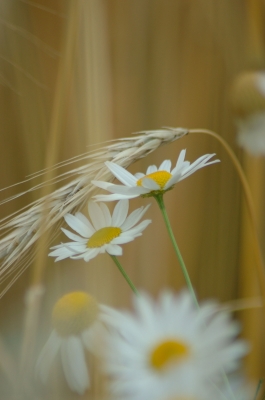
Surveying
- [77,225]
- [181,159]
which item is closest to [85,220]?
[77,225]

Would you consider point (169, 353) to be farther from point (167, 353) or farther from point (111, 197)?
point (111, 197)

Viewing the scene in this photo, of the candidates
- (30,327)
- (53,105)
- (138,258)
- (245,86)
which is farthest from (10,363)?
(245,86)

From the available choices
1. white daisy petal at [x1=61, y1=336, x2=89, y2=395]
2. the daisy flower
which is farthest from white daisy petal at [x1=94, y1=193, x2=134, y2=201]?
white daisy petal at [x1=61, y1=336, x2=89, y2=395]

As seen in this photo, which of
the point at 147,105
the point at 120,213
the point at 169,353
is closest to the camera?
the point at 169,353

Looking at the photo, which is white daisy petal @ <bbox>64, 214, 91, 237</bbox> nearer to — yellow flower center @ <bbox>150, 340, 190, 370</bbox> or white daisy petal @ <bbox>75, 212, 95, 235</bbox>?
white daisy petal @ <bbox>75, 212, 95, 235</bbox>

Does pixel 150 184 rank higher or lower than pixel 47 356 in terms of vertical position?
higher

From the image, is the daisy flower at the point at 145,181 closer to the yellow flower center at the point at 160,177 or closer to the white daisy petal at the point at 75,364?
the yellow flower center at the point at 160,177

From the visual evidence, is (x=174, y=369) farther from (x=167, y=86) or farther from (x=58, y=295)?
(x=167, y=86)
